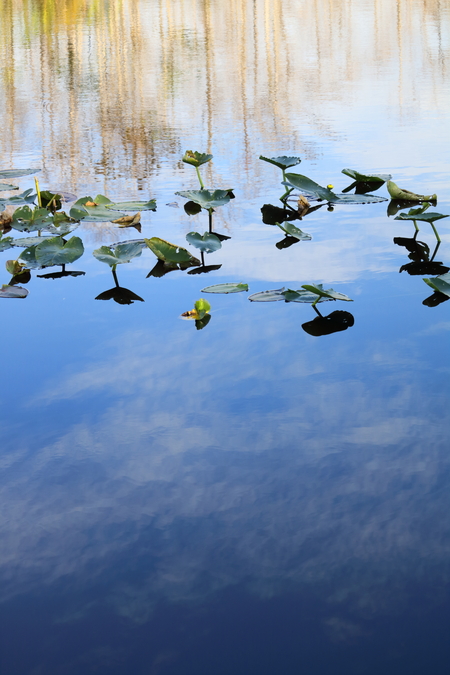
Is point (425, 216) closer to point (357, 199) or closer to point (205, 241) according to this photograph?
point (357, 199)

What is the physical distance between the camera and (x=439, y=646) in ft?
2.96

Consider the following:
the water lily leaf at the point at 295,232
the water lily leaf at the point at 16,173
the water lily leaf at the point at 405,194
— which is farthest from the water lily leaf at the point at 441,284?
the water lily leaf at the point at 16,173

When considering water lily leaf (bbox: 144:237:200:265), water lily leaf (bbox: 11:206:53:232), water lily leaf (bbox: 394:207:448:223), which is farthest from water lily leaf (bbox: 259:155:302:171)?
water lily leaf (bbox: 11:206:53:232)

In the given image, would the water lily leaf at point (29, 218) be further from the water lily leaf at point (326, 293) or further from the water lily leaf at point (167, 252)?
the water lily leaf at point (326, 293)

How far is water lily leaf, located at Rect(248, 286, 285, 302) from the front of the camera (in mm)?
1948

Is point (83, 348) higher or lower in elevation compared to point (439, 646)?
higher

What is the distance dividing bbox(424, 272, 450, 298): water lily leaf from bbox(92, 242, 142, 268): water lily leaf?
963 millimetres

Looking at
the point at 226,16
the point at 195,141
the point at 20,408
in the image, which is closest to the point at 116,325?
the point at 20,408

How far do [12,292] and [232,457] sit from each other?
44.5 inches

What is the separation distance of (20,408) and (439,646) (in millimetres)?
951

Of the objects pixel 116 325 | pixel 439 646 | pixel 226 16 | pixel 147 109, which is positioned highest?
pixel 226 16

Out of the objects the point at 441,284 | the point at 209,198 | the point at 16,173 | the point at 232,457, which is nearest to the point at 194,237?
the point at 209,198

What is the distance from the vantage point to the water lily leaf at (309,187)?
2.77m

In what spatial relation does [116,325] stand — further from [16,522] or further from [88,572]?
[88,572]
